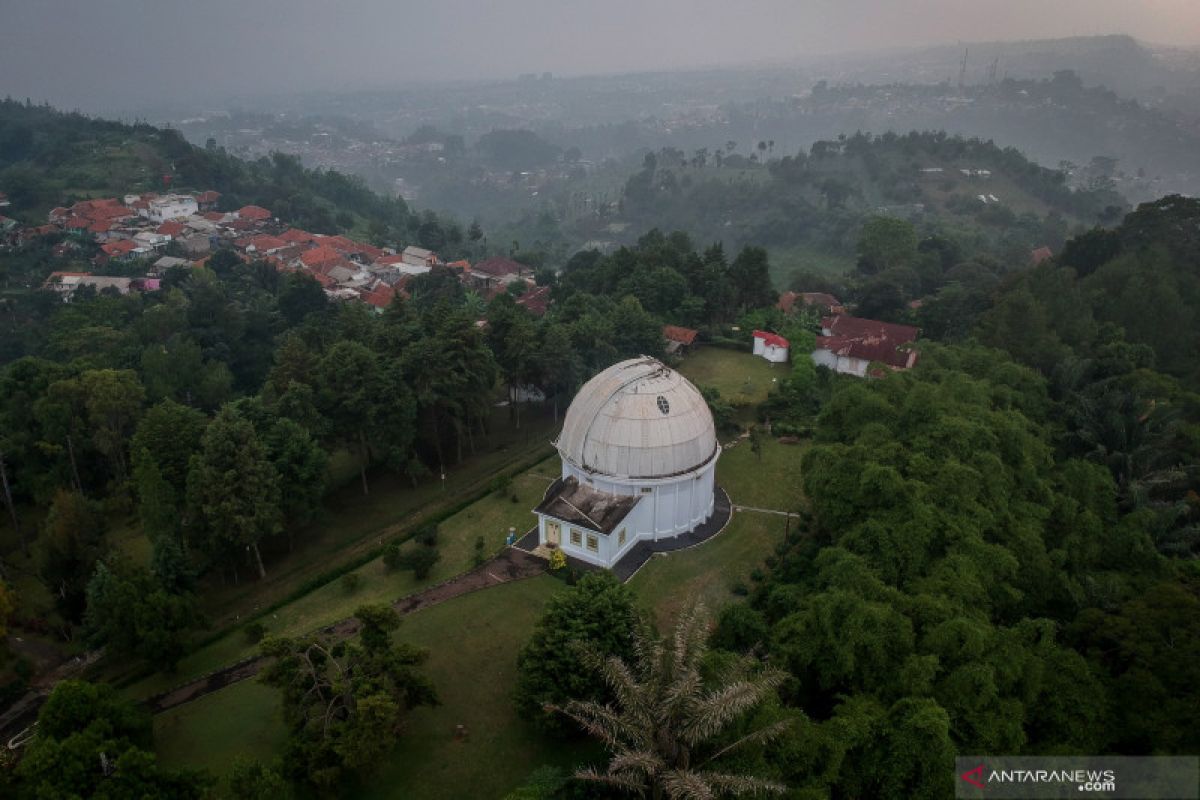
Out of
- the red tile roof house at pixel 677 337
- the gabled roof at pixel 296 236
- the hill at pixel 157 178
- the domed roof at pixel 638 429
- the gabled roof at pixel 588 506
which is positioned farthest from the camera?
the hill at pixel 157 178

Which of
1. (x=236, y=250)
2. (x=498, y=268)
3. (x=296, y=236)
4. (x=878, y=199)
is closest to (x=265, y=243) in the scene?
(x=236, y=250)

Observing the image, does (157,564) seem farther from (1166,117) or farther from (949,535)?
(1166,117)

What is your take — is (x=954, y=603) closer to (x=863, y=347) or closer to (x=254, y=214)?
(x=863, y=347)

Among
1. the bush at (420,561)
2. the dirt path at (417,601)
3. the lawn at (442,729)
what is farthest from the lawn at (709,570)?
the bush at (420,561)

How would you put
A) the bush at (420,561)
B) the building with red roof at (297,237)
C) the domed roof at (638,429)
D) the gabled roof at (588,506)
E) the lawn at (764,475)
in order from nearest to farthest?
the bush at (420,561), the gabled roof at (588,506), the domed roof at (638,429), the lawn at (764,475), the building with red roof at (297,237)

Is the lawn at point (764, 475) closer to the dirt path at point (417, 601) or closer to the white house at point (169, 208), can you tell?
the dirt path at point (417, 601)

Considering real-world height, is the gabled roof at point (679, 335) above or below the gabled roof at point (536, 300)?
above

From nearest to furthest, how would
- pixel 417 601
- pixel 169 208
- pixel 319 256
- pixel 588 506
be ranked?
1. pixel 417 601
2. pixel 588 506
3. pixel 319 256
4. pixel 169 208

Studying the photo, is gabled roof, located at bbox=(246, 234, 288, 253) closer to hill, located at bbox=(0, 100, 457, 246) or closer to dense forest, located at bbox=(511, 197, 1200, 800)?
hill, located at bbox=(0, 100, 457, 246)
